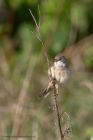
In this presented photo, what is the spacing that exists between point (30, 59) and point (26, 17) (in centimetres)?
→ 131

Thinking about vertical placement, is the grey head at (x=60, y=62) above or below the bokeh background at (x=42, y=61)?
below

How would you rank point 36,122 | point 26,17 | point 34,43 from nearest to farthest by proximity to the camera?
point 36,122 < point 34,43 < point 26,17

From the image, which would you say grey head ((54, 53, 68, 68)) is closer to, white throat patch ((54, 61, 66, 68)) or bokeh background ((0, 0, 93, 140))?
white throat patch ((54, 61, 66, 68))

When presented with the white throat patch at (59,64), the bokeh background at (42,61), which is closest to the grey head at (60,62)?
the white throat patch at (59,64)

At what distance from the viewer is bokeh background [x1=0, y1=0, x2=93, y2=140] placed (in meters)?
6.53

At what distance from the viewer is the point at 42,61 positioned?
8133mm

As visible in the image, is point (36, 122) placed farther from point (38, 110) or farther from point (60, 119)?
point (60, 119)

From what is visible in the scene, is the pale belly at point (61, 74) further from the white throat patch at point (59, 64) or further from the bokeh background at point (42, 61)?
the bokeh background at point (42, 61)

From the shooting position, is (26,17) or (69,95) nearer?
(69,95)

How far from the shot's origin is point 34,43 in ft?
28.5

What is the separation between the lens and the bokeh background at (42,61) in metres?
6.53

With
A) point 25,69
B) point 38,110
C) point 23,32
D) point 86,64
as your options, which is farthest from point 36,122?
point 23,32

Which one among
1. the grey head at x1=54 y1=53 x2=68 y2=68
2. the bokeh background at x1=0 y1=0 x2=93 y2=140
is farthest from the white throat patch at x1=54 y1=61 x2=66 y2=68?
the bokeh background at x1=0 y1=0 x2=93 y2=140

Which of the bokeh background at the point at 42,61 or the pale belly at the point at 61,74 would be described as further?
the bokeh background at the point at 42,61
